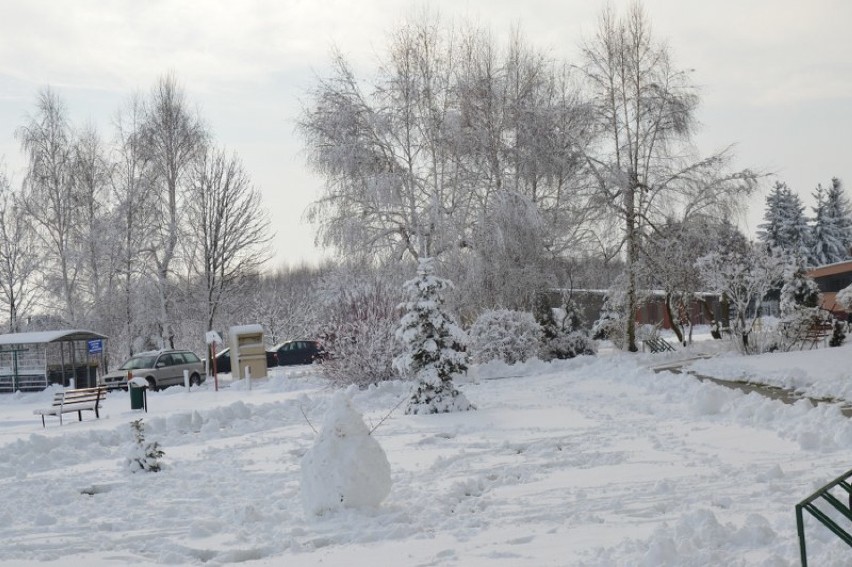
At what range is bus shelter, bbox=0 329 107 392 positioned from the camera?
106 feet

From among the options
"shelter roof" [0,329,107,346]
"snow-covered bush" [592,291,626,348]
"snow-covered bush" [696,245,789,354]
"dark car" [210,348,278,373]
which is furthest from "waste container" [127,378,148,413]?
"snow-covered bush" [592,291,626,348]

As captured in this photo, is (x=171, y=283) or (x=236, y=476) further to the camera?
(x=171, y=283)

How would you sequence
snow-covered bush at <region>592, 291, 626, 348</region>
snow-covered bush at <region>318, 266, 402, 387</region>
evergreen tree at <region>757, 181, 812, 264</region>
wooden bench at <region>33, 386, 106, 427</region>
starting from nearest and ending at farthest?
wooden bench at <region>33, 386, 106, 427</region>
snow-covered bush at <region>318, 266, 402, 387</region>
snow-covered bush at <region>592, 291, 626, 348</region>
evergreen tree at <region>757, 181, 812, 264</region>

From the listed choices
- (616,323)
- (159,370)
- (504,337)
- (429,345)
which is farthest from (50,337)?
(616,323)

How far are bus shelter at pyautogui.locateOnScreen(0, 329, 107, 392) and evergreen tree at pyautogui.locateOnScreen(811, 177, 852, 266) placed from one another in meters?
50.3

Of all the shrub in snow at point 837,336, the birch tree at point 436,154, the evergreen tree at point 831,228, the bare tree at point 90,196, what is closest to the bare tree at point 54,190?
the bare tree at point 90,196

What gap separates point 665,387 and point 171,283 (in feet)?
88.5

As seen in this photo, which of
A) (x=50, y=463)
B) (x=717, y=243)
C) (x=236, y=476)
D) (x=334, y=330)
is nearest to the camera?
(x=236, y=476)

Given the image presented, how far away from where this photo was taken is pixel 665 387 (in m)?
18.4

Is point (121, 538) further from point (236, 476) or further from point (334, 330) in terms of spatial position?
point (334, 330)

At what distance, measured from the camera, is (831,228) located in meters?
64.1

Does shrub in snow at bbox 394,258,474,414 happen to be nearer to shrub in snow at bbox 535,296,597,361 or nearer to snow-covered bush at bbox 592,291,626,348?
shrub in snow at bbox 535,296,597,361

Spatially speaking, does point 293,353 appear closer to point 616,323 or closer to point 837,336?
point 616,323

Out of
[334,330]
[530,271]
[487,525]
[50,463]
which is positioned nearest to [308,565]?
[487,525]
